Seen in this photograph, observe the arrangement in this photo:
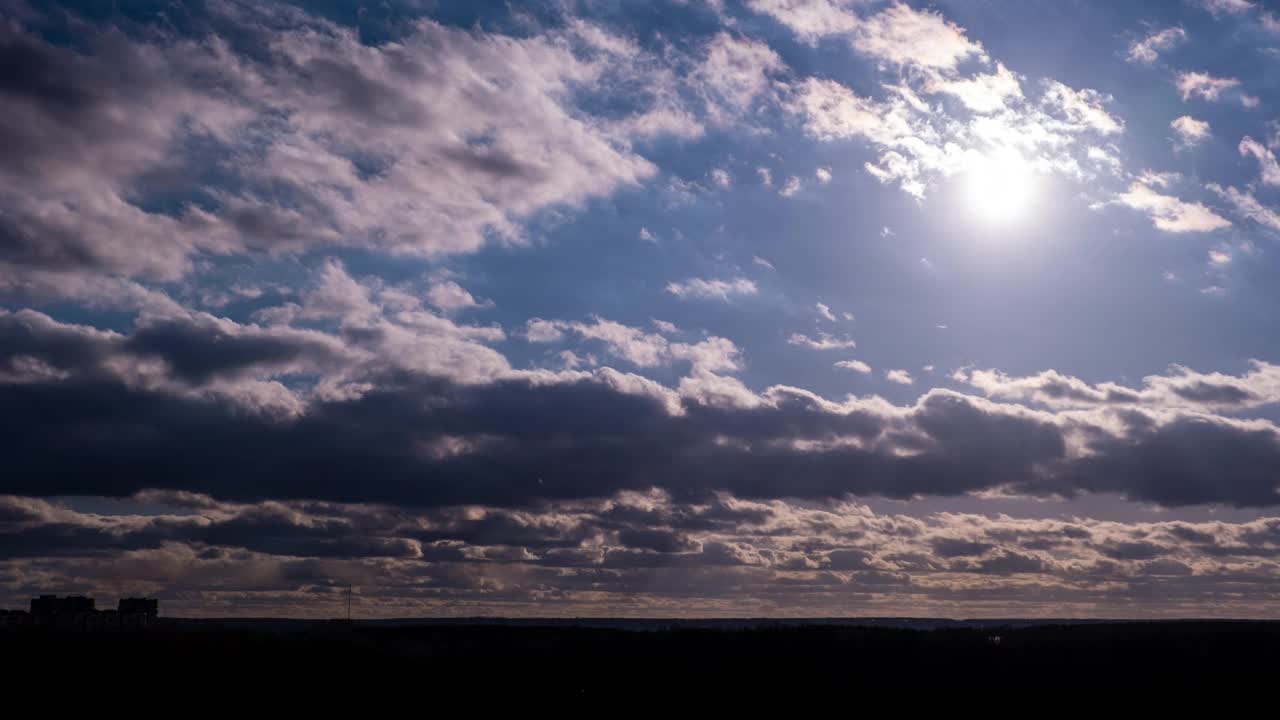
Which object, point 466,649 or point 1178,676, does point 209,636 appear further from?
point 1178,676

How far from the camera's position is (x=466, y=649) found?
337ft

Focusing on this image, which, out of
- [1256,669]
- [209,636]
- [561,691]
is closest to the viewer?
[561,691]

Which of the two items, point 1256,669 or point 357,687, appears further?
point 1256,669

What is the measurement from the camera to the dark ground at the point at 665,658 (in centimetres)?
8581

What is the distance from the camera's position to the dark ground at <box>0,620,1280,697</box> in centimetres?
8581

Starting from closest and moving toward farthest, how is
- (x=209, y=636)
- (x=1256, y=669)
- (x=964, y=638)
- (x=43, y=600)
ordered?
(x=209, y=636)
(x=1256, y=669)
(x=964, y=638)
(x=43, y=600)

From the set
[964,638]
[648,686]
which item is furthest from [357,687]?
[964,638]

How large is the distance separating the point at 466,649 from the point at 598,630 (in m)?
26.6

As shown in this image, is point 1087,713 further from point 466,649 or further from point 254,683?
point 254,683

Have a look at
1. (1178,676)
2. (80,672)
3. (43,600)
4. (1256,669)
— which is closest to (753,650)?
(1178,676)

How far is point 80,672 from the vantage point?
80.4m

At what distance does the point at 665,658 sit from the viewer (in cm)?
10431

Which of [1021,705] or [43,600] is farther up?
[43,600]

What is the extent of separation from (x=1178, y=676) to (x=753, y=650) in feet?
131
